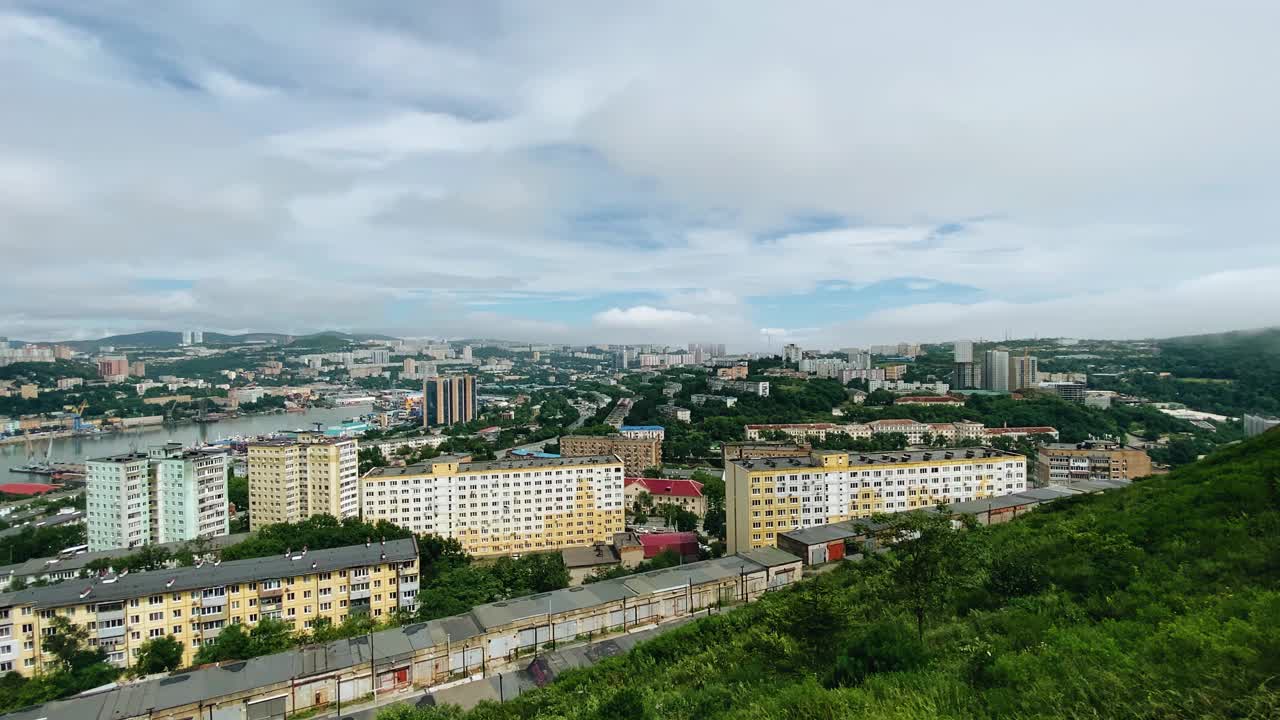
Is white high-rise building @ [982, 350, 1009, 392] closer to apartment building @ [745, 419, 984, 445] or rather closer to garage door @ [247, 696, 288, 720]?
apartment building @ [745, 419, 984, 445]

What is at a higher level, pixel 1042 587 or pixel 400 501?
pixel 1042 587

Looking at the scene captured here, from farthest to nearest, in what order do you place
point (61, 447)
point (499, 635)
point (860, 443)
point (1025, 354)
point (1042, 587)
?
point (1025, 354) → point (61, 447) → point (860, 443) → point (499, 635) → point (1042, 587)

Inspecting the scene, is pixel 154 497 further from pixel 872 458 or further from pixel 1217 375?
pixel 1217 375

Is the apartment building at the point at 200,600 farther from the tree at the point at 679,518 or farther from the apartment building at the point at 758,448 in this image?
the apartment building at the point at 758,448

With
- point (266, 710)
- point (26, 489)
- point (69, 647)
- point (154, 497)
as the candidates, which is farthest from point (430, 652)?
point (26, 489)

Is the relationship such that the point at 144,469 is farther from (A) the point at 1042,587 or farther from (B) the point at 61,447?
(B) the point at 61,447

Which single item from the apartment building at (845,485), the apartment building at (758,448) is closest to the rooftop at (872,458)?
the apartment building at (845,485)

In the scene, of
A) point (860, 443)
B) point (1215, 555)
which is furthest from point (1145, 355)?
point (1215, 555)
